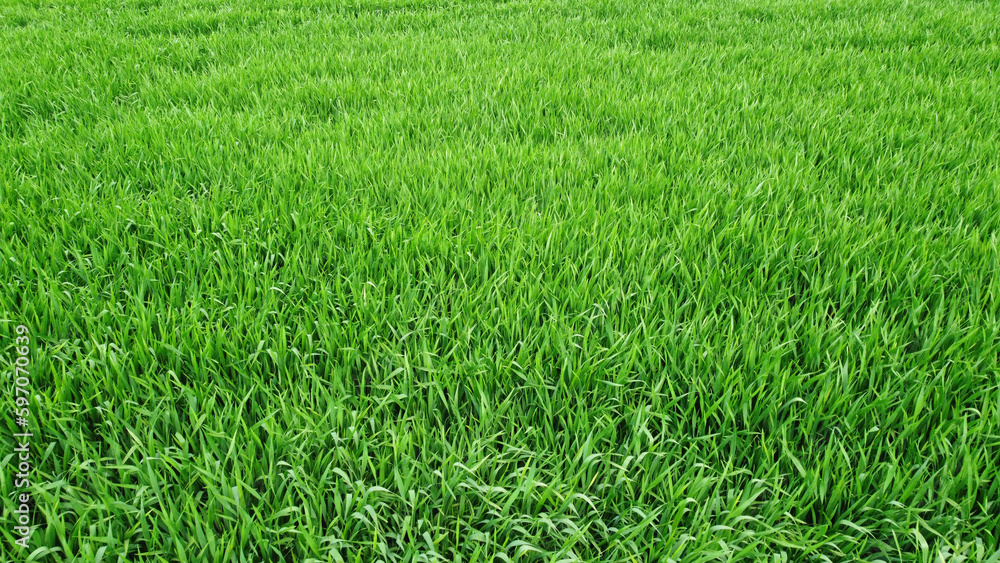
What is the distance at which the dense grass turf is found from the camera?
108 centimetres

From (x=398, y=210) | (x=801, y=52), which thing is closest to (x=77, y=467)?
(x=398, y=210)

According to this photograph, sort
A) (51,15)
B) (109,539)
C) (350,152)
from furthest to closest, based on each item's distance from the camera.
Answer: (51,15), (350,152), (109,539)

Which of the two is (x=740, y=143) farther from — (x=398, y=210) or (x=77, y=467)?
(x=77, y=467)

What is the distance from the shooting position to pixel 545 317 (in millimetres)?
1602

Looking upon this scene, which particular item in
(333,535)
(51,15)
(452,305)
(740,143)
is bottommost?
(333,535)

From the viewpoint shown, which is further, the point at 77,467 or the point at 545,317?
the point at 545,317

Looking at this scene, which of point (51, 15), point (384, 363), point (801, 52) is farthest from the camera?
point (51, 15)

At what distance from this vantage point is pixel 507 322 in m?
1.48

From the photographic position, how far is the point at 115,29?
15.7ft

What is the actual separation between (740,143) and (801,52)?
6.83 ft

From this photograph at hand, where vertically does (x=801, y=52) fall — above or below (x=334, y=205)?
above

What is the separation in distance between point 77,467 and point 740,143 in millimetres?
2614

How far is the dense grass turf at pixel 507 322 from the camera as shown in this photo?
108cm

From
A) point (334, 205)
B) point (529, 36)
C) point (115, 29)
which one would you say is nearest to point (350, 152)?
point (334, 205)
